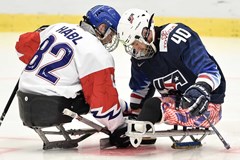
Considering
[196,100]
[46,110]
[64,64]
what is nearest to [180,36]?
[196,100]

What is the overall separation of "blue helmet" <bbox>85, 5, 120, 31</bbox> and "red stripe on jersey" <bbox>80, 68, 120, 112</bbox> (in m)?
0.25

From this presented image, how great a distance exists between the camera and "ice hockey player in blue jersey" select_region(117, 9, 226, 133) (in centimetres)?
284

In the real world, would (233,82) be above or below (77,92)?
below

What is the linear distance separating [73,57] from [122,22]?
255 millimetres

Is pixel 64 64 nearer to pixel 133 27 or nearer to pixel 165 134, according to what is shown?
pixel 133 27

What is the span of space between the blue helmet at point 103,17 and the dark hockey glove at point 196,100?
22.5 inches

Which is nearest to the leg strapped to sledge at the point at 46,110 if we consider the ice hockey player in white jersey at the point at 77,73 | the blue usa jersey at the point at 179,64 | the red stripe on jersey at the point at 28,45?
the ice hockey player in white jersey at the point at 77,73

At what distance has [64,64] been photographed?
3.00m

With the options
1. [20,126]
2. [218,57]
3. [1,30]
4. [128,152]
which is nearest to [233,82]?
[218,57]

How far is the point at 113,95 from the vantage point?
304 cm

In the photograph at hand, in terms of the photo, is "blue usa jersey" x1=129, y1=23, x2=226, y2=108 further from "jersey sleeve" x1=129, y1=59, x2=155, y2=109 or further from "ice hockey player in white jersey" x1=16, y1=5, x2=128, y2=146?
"ice hockey player in white jersey" x1=16, y1=5, x2=128, y2=146

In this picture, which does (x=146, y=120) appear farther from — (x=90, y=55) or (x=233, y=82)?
(x=233, y=82)

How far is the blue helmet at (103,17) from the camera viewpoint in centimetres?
318

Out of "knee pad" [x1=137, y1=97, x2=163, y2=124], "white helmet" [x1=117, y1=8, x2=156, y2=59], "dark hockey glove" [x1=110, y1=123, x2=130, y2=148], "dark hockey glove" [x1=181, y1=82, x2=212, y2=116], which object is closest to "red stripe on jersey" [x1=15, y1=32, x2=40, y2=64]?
"white helmet" [x1=117, y1=8, x2=156, y2=59]
